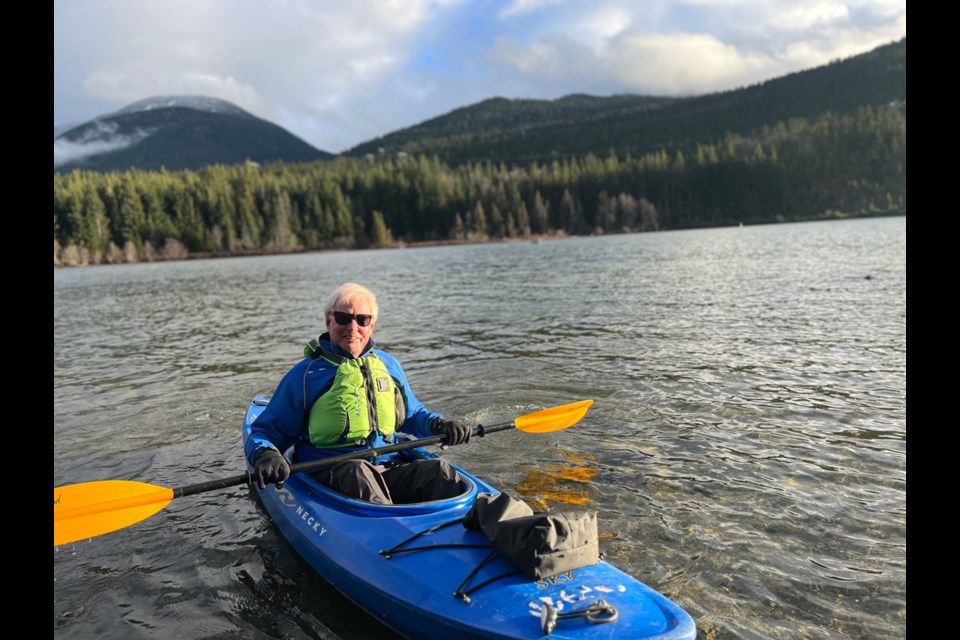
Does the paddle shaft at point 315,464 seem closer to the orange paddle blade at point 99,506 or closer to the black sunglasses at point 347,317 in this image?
the orange paddle blade at point 99,506

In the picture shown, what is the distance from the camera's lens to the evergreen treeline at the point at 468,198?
327 ft

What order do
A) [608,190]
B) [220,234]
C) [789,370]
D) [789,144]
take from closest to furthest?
1. [789,370]
2. [220,234]
3. [608,190]
4. [789,144]

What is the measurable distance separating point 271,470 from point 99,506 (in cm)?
149

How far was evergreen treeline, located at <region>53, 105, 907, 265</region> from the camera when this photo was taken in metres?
99.6

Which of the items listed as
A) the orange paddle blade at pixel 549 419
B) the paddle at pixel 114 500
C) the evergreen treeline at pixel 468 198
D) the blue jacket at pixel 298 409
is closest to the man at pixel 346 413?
the blue jacket at pixel 298 409

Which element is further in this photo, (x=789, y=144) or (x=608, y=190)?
(x=789, y=144)

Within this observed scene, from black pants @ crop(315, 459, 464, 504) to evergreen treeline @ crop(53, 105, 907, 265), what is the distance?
102890 mm

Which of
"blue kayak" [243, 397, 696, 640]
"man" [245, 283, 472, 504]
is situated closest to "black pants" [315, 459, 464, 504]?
"man" [245, 283, 472, 504]
